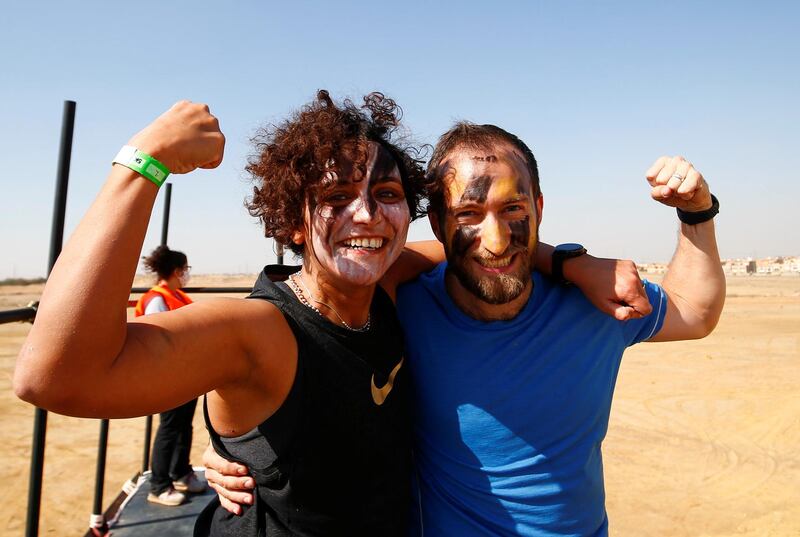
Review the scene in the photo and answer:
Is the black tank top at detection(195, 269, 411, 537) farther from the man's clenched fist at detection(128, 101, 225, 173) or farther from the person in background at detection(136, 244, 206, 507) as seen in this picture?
the person in background at detection(136, 244, 206, 507)

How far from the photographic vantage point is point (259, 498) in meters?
1.59

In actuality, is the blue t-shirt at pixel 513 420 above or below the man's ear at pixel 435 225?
below

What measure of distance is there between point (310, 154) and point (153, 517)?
151 inches

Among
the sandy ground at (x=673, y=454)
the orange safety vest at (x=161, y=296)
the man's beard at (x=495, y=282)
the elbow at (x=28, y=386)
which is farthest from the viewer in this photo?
the sandy ground at (x=673, y=454)

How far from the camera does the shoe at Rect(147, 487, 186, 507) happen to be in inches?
178

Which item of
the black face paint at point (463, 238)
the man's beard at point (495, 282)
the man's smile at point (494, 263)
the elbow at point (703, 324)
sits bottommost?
the elbow at point (703, 324)

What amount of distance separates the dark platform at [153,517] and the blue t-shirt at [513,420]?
2.99 metres

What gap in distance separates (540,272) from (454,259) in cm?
46

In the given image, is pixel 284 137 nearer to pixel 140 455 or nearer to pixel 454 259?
pixel 454 259

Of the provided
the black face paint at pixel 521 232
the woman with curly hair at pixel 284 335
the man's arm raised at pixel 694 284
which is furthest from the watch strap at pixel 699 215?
the woman with curly hair at pixel 284 335

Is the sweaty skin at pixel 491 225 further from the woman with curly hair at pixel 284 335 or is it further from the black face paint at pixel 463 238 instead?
the woman with curly hair at pixel 284 335

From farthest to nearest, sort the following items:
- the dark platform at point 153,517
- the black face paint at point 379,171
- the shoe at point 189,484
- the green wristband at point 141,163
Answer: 1. the shoe at point 189,484
2. the dark platform at point 153,517
3. the black face paint at point 379,171
4. the green wristband at point 141,163

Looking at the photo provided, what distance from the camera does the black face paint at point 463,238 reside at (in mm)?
2111

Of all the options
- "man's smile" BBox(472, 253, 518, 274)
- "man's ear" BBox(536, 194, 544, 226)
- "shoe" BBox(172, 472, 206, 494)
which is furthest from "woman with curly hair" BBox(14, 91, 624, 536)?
"shoe" BBox(172, 472, 206, 494)
